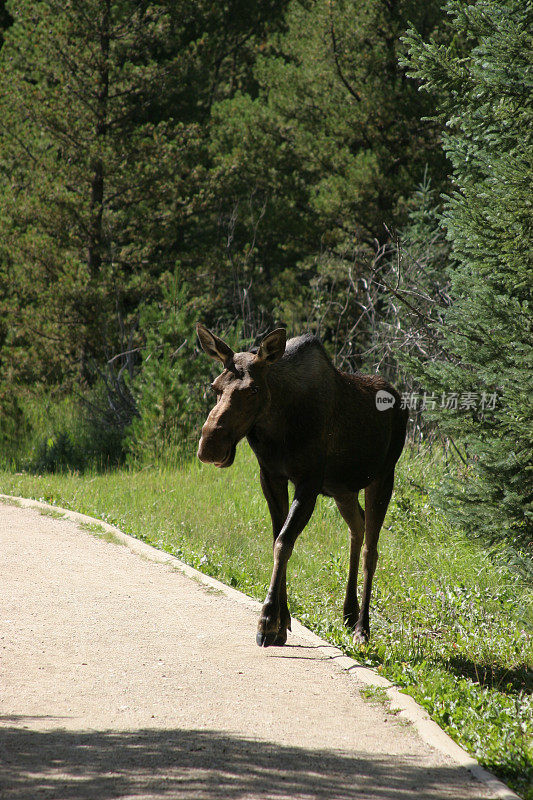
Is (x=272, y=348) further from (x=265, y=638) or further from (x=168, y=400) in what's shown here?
(x=168, y=400)

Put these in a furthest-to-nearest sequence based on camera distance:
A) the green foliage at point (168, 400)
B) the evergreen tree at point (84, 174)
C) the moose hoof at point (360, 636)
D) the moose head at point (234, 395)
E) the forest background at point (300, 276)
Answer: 1. the evergreen tree at point (84, 174)
2. the green foliage at point (168, 400)
3. the forest background at point (300, 276)
4. the moose hoof at point (360, 636)
5. the moose head at point (234, 395)

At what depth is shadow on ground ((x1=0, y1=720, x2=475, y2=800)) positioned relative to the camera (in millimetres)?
3814

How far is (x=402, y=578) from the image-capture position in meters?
8.20

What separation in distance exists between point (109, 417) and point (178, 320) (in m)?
2.56

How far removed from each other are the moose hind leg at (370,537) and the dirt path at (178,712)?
1.32 feet

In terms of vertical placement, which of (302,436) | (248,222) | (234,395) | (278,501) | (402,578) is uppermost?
(248,222)

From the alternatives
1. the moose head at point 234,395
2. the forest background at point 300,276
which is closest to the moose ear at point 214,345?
the moose head at point 234,395

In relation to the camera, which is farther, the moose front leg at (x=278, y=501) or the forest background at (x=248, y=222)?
the forest background at (x=248, y=222)

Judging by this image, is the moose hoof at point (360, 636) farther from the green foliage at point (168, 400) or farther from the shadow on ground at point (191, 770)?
the green foliage at point (168, 400)

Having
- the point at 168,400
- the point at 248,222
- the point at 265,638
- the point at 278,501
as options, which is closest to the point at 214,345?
the point at 278,501

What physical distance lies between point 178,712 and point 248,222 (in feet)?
56.7

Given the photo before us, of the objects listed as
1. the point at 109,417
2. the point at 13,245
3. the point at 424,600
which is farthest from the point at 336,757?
the point at 13,245

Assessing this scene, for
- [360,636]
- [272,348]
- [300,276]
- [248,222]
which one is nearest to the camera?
[272,348]

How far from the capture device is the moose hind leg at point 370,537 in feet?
20.9
